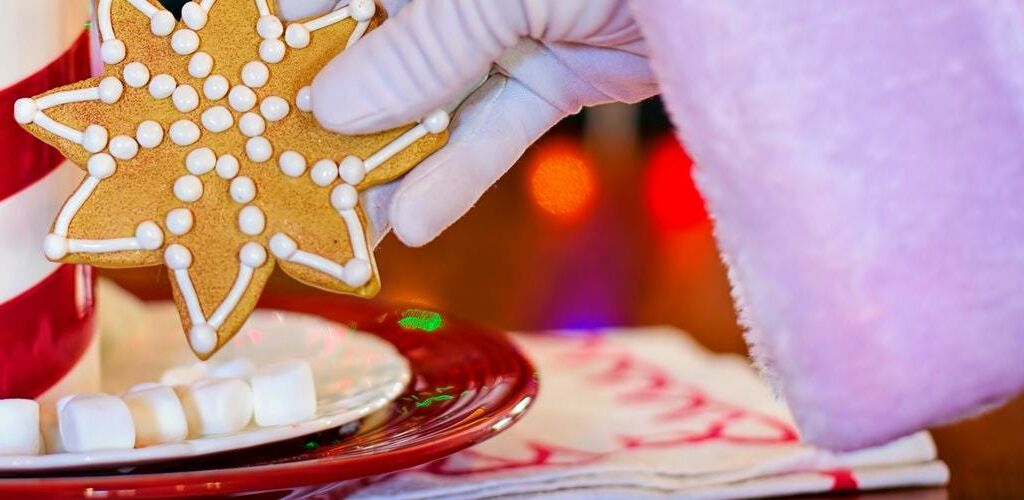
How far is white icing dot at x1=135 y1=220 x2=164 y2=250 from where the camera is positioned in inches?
17.5

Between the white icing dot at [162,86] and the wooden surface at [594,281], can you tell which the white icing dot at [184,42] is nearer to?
the white icing dot at [162,86]

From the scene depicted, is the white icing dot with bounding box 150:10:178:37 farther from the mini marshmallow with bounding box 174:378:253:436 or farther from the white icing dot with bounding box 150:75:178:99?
the mini marshmallow with bounding box 174:378:253:436

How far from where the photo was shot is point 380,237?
0.47m

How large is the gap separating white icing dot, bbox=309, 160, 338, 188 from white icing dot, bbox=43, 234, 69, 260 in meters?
0.09

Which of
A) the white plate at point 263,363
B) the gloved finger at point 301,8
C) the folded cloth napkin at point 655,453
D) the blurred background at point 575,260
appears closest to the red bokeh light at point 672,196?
the blurred background at point 575,260

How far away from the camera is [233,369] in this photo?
533 mm

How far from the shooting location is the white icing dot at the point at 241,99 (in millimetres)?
458

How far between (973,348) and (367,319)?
0.37 m

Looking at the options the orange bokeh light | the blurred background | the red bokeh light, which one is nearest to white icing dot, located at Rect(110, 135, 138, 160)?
the blurred background

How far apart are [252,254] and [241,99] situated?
55 mm

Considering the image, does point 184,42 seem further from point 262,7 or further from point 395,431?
point 395,431

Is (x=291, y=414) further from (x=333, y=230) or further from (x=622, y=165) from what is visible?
(x=622, y=165)

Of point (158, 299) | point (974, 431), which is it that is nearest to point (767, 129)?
point (974, 431)

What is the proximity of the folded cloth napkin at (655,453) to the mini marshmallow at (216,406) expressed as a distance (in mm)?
39
